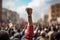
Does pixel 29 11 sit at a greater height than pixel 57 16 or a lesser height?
greater

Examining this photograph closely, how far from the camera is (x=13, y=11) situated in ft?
42.2

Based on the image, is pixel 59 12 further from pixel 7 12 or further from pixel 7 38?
pixel 7 38

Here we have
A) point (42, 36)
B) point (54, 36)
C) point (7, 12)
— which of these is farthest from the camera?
point (7, 12)

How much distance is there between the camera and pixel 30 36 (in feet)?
8.42

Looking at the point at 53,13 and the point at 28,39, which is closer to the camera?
the point at 28,39

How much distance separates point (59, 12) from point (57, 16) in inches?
16.4

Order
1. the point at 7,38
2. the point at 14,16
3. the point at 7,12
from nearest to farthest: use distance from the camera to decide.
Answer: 1. the point at 7,38
2. the point at 14,16
3. the point at 7,12

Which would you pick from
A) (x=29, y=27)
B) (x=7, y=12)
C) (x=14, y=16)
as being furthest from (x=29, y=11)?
(x=7, y=12)

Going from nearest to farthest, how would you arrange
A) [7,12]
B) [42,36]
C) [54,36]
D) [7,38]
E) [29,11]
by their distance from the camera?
[7,38] < [29,11] < [54,36] < [42,36] < [7,12]

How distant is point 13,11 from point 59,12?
2.79 metres

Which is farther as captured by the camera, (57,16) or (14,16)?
(57,16)

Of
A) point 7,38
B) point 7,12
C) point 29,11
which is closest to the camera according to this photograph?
point 7,38

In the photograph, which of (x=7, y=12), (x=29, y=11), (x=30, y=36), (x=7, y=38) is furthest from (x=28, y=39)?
(x=7, y=12)

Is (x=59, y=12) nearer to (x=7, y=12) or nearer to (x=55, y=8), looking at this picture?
(x=55, y=8)
